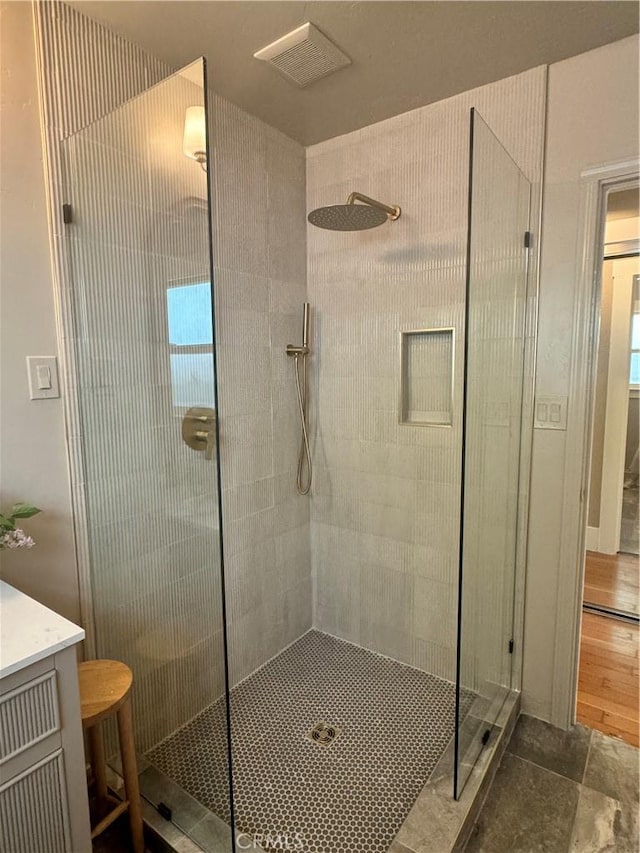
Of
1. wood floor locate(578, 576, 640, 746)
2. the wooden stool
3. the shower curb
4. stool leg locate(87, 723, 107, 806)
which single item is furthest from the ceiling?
wood floor locate(578, 576, 640, 746)

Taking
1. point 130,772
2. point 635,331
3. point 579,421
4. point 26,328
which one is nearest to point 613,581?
point 635,331

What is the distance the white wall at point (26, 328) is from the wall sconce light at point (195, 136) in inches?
20.6

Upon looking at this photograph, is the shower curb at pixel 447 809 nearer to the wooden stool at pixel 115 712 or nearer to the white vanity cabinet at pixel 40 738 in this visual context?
the wooden stool at pixel 115 712

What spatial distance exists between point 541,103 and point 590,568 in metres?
2.90

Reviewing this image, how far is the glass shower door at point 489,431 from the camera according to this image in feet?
4.33

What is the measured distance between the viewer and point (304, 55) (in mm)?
1611

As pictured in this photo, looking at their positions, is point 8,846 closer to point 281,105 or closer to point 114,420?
point 114,420

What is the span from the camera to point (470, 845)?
4.71 ft

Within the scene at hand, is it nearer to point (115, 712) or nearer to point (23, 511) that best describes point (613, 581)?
point (115, 712)

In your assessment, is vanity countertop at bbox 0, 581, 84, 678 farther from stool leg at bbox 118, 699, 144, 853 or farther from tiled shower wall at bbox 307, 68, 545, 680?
tiled shower wall at bbox 307, 68, 545, 680

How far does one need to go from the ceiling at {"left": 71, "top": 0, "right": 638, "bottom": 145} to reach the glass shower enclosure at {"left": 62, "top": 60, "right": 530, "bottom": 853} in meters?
0.39

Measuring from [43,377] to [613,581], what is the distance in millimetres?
3452

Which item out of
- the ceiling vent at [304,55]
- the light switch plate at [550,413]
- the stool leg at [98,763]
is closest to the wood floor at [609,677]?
the light switch plate at [550,413]

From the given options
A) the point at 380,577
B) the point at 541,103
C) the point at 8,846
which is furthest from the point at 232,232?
the point at 8,846
